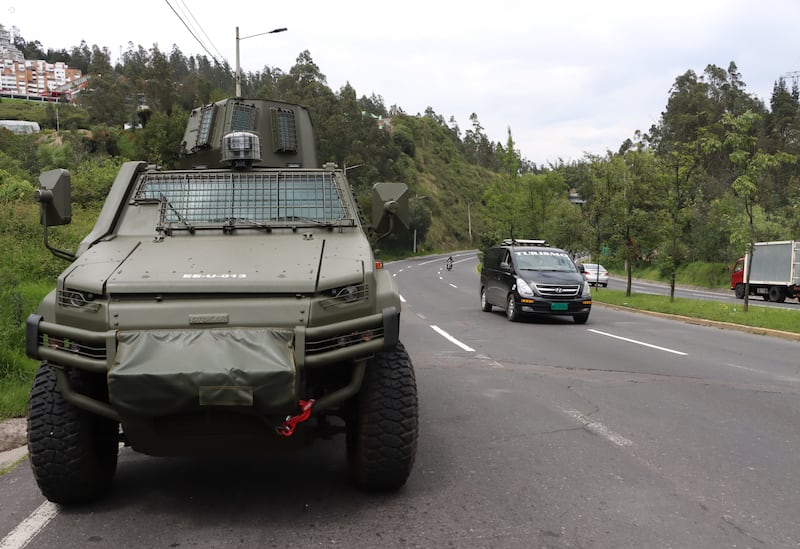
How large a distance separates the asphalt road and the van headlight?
7.40 meters

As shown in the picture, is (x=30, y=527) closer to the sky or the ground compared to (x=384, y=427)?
closer to the ground

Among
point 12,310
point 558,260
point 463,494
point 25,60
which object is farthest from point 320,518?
point 25,60

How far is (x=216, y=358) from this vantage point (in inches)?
143

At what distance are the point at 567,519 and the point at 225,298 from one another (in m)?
2.35

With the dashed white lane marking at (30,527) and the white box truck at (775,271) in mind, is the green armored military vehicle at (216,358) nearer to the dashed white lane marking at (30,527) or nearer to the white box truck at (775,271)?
the dashed white lane marking at (30,527)

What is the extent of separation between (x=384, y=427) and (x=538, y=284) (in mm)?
12231

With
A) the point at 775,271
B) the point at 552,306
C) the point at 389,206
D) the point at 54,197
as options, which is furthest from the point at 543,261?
the point at 775,271

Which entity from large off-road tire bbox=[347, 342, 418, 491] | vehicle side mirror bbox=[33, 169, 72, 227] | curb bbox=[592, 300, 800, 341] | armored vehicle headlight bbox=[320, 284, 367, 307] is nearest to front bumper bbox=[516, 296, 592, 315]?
curb bbox=[592, 300, 800, 341]

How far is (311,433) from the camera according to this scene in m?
4.18

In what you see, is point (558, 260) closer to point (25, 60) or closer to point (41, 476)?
point (41, 476)

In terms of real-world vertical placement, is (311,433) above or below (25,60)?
below

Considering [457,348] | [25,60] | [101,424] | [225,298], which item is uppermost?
[25,60]

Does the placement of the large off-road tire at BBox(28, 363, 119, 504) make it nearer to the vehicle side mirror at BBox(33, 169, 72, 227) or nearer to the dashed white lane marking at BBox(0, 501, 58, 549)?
the dashed white lane marking at BBox(0, 501, 58, 549)

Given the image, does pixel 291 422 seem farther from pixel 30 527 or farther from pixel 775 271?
pixel 775 271
